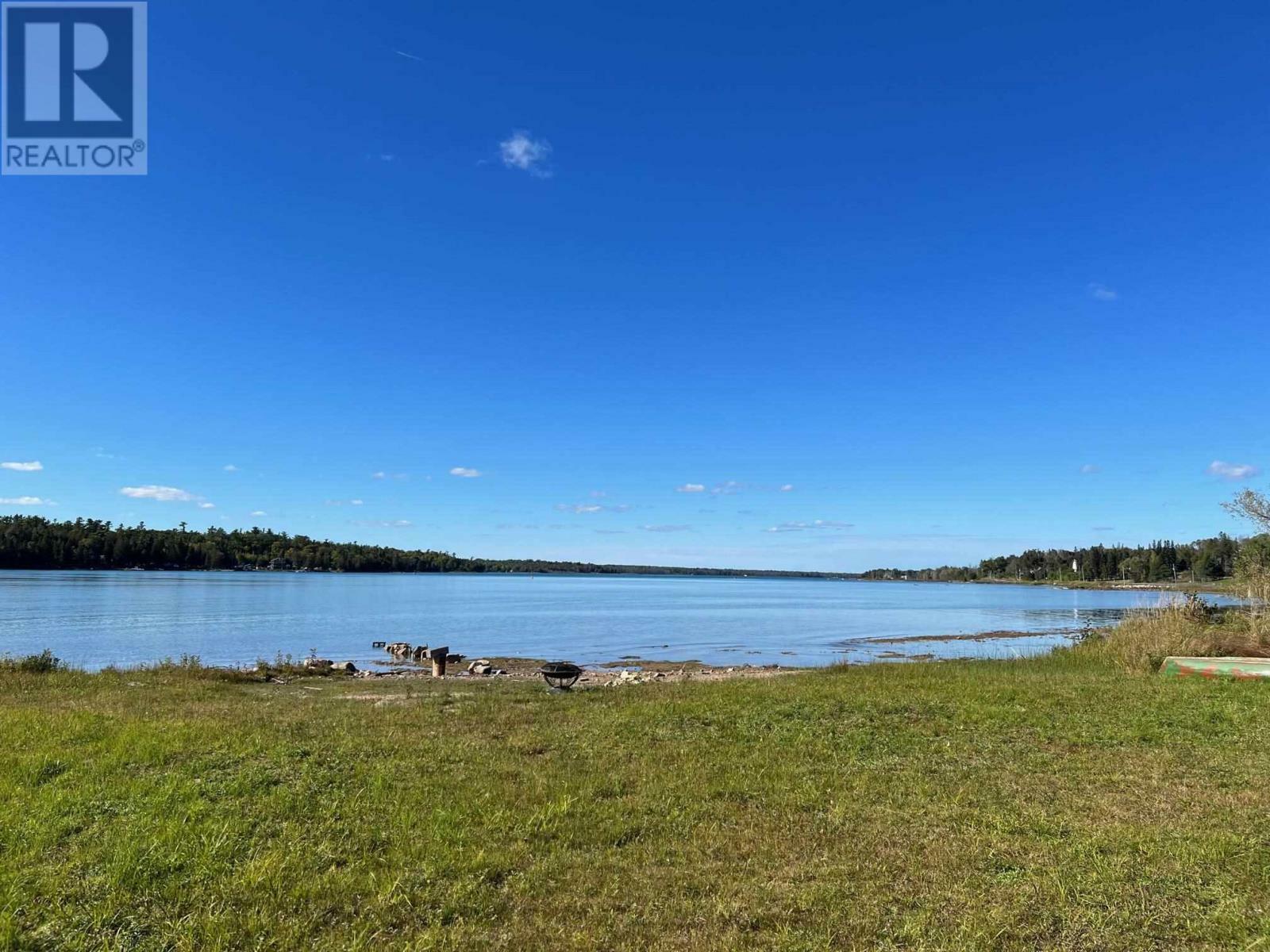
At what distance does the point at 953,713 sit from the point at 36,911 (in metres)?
12.4

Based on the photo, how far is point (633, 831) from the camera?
22.5 ft

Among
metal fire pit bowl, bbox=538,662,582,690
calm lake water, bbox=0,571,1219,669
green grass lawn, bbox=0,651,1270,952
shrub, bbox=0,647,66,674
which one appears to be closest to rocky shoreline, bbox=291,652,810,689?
metal fire pit bowl, bbox=538,662,582,690

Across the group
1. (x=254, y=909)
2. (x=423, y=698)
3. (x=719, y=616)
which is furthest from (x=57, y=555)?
(x=254, y=909)

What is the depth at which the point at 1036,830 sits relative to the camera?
6.93m

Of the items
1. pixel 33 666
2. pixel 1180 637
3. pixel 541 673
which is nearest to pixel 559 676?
pixel 541 673

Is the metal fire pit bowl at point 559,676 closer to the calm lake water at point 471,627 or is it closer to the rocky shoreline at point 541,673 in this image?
the rocky shoreline at point 541,673

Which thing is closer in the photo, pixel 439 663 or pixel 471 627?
pixel 439 663

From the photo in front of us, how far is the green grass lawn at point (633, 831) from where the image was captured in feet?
16.5

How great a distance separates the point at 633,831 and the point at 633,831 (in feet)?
0.05

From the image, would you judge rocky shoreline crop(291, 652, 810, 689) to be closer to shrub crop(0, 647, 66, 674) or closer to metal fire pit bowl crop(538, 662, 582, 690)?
metal fire pit bowl crop(538, 662, 582, 690)

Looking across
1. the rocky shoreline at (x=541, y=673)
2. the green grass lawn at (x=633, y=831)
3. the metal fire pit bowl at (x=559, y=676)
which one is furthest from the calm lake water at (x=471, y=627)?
the green grass lawn at (x=633, y=831)

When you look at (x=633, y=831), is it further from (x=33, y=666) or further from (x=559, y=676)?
(x=33, y=666)

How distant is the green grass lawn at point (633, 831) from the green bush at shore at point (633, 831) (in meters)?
0.03

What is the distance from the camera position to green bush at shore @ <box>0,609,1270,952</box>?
16.5 feet
